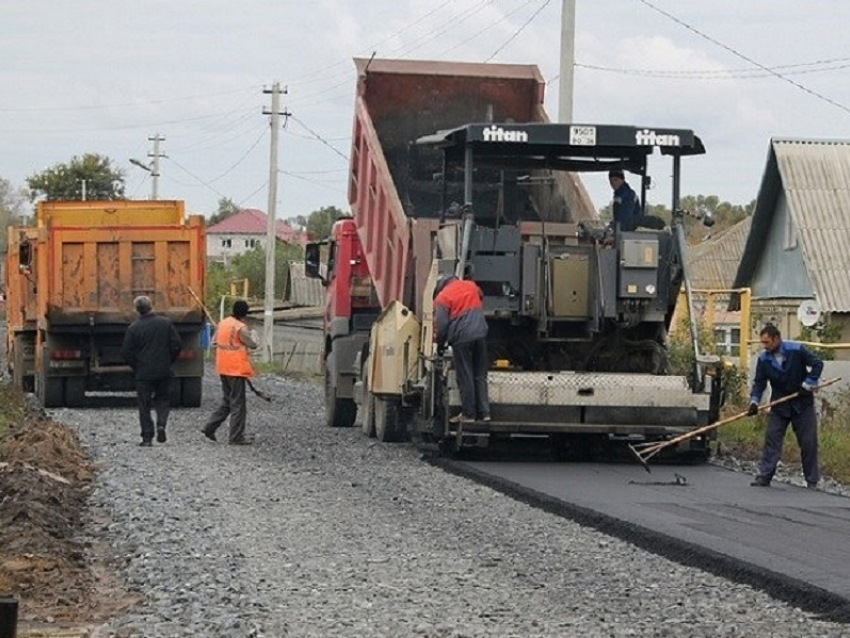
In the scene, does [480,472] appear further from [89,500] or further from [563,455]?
[89,500]

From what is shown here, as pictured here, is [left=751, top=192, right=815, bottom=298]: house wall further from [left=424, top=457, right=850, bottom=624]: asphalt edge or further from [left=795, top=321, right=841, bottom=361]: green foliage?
[left=424, top=457, right=850, bottom=624]: asphalt edge

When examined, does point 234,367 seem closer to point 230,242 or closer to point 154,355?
point 154,355

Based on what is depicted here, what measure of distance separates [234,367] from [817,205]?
20.5 meters

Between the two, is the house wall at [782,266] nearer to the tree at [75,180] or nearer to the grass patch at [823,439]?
the grass patch at [823,439]

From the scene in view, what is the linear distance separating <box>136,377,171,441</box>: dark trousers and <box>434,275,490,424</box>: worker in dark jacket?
3.68 m

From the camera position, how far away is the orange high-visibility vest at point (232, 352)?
1905 centimetres

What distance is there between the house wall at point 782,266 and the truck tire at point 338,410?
15975mm

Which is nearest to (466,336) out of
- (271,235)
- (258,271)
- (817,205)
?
(817,205)

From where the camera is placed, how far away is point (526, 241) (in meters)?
17.2

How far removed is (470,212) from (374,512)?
456cm

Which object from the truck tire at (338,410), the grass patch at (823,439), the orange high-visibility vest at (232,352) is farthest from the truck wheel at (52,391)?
the grass patch at (823,439)

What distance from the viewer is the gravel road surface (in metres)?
8.40

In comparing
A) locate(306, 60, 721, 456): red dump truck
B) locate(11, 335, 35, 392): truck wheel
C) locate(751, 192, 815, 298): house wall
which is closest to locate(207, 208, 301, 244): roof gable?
locate(751, 192, 815, 298): house wall

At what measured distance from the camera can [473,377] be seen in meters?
16.5
